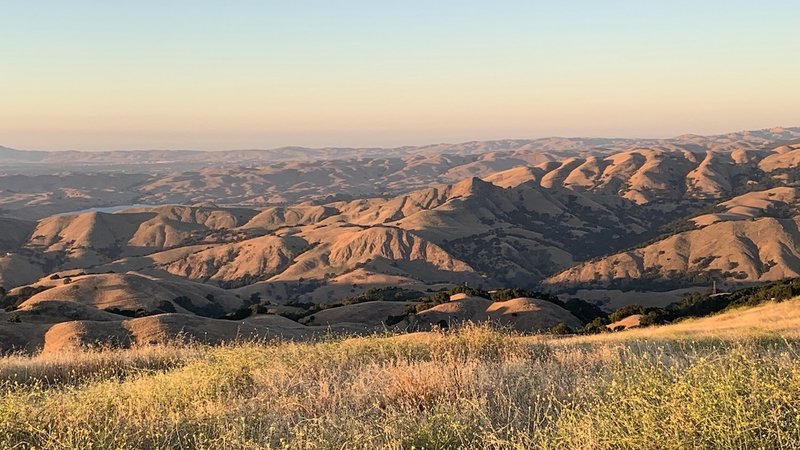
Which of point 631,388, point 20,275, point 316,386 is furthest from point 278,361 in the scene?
point 20,275

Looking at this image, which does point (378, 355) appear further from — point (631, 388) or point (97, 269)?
point (97, 269)

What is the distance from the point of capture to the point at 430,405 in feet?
26.6

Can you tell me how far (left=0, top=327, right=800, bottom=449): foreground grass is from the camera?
5668mm

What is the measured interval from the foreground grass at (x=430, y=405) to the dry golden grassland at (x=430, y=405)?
3 cm

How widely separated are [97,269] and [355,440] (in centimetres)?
21728

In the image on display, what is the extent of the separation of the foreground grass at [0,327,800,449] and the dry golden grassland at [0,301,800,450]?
28 millimetres

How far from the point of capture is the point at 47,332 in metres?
44.4

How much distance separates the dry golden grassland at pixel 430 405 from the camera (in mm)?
5664

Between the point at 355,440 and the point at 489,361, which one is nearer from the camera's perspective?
the point at 355,440

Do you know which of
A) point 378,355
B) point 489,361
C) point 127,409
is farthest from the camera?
point 378,355

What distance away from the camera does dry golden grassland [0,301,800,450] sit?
5664 millimetres

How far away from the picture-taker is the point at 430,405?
8.10 m

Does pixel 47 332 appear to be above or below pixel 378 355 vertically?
below

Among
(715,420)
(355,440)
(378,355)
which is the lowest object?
(378,355)
